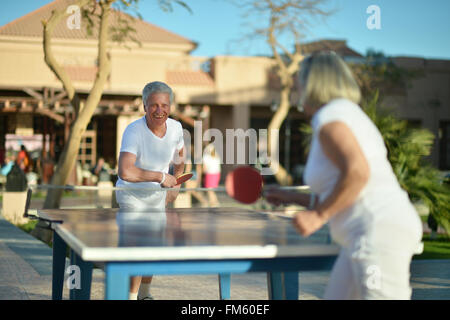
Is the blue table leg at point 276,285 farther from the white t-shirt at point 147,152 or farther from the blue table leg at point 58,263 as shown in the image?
the blue table leg at point 58,263

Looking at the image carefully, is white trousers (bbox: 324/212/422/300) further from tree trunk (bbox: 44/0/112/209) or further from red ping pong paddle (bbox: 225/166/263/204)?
tree trunk (bbox: 44/0/112/209)

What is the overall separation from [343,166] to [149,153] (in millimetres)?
2505

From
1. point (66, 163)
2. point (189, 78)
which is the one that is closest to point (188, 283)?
point (66, 163)

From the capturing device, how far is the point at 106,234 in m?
2.93

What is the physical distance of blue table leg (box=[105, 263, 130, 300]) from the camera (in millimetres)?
2518

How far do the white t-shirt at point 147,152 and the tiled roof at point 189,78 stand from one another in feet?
85.9

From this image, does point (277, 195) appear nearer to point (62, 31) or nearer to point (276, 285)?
point (276, 285)

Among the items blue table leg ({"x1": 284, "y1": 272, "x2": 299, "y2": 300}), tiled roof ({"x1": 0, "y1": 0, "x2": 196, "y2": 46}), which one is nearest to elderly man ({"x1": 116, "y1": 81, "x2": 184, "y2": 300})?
blue table leg ({"x1": 284, "y1": 272, "x2": 299, "y2": 300})

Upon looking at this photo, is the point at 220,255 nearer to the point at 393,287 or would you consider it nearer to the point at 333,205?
the point at 333,205

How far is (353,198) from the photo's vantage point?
2.50 metres

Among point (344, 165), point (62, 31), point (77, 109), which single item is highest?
point (62, 31)

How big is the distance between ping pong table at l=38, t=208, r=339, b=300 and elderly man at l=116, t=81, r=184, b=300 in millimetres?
754

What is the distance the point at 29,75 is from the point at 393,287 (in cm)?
2796

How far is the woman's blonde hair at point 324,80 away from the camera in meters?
2.65
